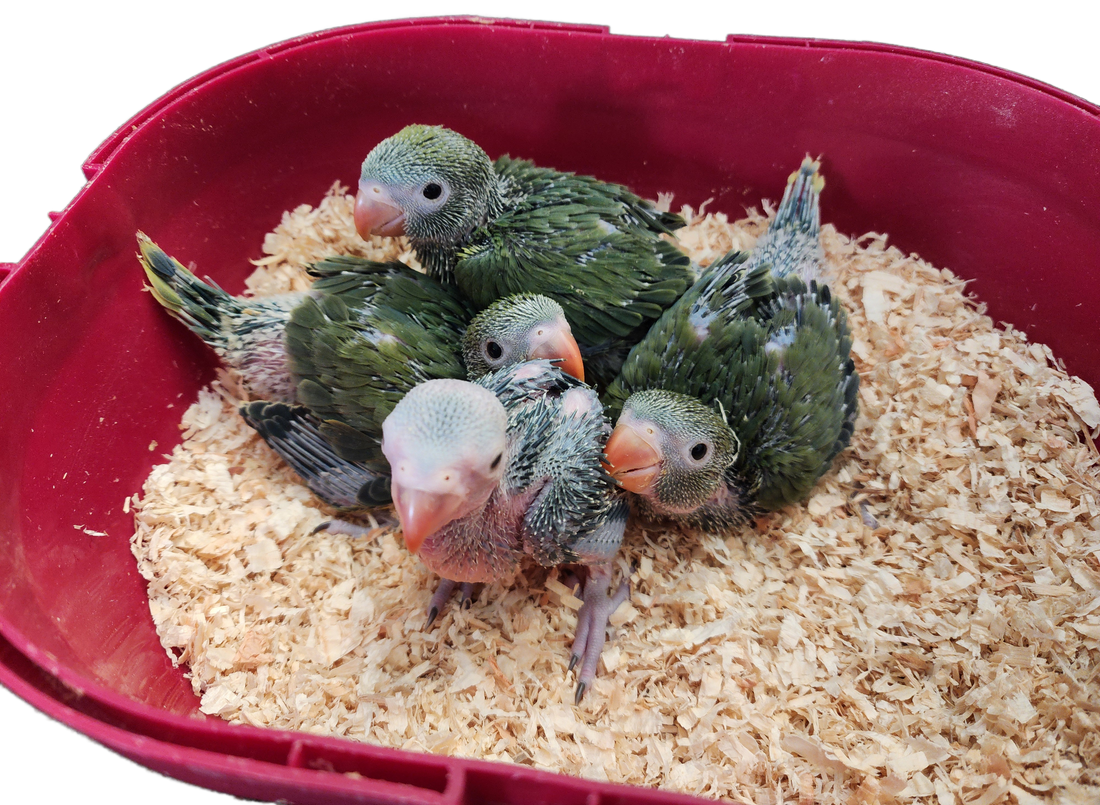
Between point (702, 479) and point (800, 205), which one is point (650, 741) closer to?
point (702, 479)

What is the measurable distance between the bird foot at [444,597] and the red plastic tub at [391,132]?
546mm

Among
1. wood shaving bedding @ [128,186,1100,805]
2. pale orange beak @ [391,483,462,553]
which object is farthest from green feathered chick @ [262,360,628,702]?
wood shaving bedding @ [128,186,1100,805]

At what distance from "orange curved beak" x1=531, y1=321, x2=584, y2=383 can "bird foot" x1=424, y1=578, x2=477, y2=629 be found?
0.55m

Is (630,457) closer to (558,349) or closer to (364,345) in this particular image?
(558,349)

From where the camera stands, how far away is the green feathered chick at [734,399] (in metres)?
1.35

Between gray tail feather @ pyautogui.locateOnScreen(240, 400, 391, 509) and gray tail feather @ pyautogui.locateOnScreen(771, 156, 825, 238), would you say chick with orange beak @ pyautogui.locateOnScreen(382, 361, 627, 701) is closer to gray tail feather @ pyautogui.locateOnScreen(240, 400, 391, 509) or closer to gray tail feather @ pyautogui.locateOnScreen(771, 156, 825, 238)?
gray tail feather @ pyautogui.locateOnScreen(240, 400, 391, 509)

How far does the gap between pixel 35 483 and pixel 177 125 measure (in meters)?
0.98

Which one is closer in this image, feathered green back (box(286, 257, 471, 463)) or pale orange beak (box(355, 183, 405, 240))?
feathered green back (box(286, 257, 471, 463))

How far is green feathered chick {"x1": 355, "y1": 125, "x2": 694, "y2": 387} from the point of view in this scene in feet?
5.23

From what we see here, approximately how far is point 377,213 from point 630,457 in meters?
0.88

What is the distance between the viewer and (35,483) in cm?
149

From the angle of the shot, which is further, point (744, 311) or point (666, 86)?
point (666, 86)

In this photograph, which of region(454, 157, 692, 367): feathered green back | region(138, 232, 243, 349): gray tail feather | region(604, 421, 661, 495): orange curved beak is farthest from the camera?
region(138, 232, 243, 349): gray tail feather

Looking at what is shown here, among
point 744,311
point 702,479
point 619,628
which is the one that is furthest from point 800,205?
point 619,628
